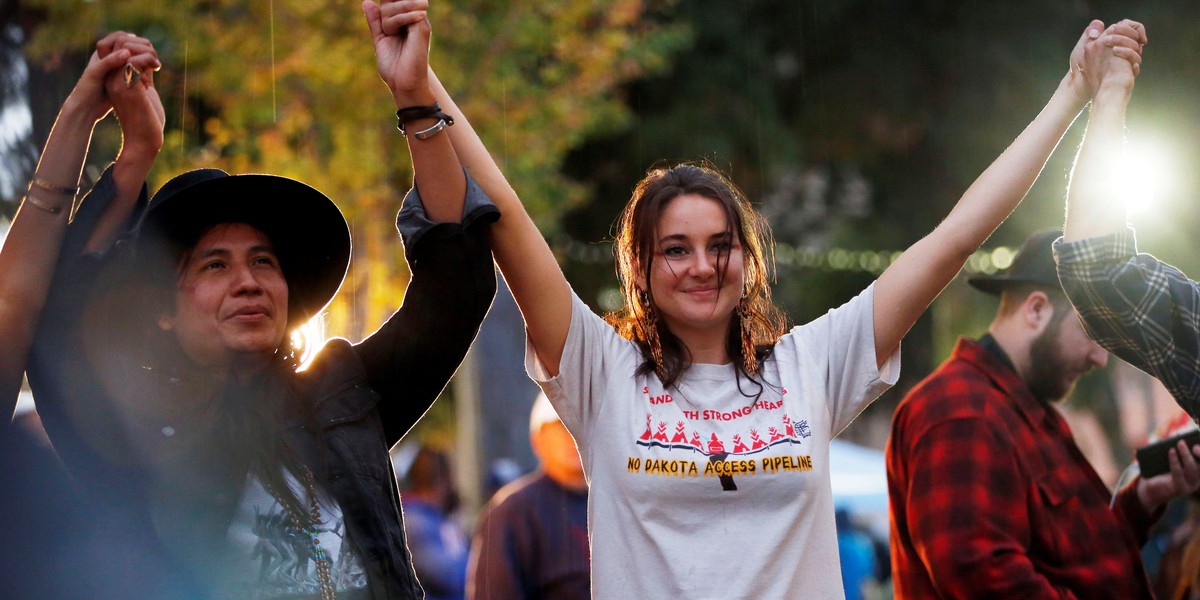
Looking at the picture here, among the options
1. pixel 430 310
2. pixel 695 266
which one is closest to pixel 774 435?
pixel 695 266

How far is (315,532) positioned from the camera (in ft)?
8.04

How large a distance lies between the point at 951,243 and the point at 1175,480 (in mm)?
1392

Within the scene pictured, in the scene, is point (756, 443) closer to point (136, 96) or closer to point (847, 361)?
point (847, 361)

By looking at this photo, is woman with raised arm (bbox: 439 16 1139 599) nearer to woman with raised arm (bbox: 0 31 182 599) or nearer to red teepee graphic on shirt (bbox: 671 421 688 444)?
red teepee graphic on shirt (bbox: 671 421 688 444)

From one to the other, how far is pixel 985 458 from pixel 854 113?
10.6 meters

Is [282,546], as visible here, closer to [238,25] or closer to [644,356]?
[644,356]

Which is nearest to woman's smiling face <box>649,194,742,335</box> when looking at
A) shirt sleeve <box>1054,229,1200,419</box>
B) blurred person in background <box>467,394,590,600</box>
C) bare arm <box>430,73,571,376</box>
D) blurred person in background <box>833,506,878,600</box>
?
bare arm <box>430,73,571,376</box>

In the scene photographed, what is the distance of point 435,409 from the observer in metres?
13.8

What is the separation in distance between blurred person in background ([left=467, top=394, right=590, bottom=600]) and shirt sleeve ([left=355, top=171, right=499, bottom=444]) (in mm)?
1803

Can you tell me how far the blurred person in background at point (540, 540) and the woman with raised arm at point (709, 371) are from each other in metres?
1.69

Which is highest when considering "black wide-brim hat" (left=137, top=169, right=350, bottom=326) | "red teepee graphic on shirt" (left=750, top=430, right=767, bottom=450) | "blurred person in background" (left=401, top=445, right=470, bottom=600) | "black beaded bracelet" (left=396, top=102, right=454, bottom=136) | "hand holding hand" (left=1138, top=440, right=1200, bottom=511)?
"blurred person in background" (left=401, top=445, right=470, bottom=600)

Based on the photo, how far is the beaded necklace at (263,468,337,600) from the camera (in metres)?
2.40

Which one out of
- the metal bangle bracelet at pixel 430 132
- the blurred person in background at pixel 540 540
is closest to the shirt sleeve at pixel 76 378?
the metal bangle bracelet at pixel 430 132

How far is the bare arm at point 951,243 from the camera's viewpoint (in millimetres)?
2775
